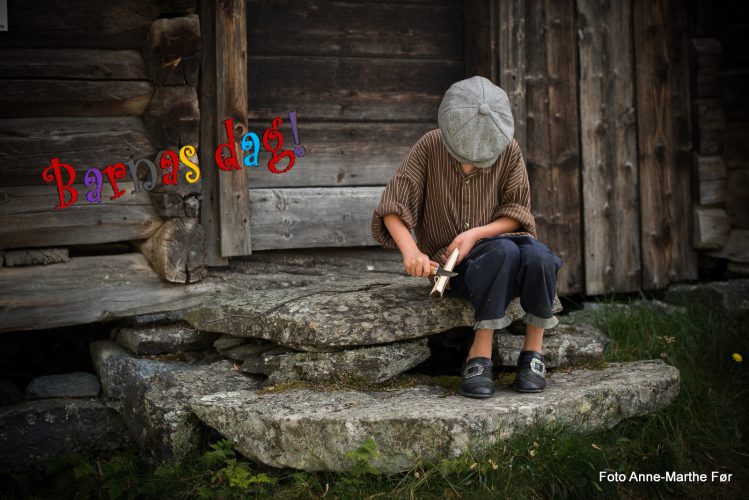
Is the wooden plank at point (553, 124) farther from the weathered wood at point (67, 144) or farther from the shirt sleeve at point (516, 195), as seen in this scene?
the weathered wood at point (67, 144)

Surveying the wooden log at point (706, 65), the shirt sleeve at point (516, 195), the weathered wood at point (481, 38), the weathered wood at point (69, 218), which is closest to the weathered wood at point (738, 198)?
the wooden log at point (706, 65)

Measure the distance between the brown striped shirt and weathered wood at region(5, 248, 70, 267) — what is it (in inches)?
67.3

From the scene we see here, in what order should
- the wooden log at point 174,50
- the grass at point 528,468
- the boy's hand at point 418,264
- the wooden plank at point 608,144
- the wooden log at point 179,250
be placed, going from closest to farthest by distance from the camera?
1. the grass at point 528,468
2. the boy's hand at point 418,264
3. the wooden log at point 174,50
4. the wooden log at point 179,250
5. the wooden plank at point 608,144

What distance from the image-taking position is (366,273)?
5.12 m

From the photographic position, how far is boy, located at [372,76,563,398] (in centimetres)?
359

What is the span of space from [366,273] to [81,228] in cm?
164

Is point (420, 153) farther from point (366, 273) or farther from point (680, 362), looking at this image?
point (680, 362)

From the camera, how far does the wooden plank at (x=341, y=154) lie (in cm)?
506

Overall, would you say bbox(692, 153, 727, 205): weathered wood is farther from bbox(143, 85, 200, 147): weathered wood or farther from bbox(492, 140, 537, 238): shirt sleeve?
bbox(143, 85, 200, 147): weathered wood

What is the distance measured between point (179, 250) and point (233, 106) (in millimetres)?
835

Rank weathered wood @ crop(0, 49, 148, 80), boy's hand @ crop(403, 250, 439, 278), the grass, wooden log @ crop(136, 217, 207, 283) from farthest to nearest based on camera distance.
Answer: wooden log @ crop(136, 217, 207, 283), weathered wood @ crop(0, 49, 148, 80), boy's hand @ crop(403, 250, 439, 278), the grass

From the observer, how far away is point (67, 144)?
441cm

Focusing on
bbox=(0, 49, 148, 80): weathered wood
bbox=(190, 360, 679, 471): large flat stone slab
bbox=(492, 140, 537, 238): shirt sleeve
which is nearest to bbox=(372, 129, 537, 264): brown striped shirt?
bbox=(492, 140, 537, 238): shirt sleeve

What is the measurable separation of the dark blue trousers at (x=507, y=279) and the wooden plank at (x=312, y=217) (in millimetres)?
1457
